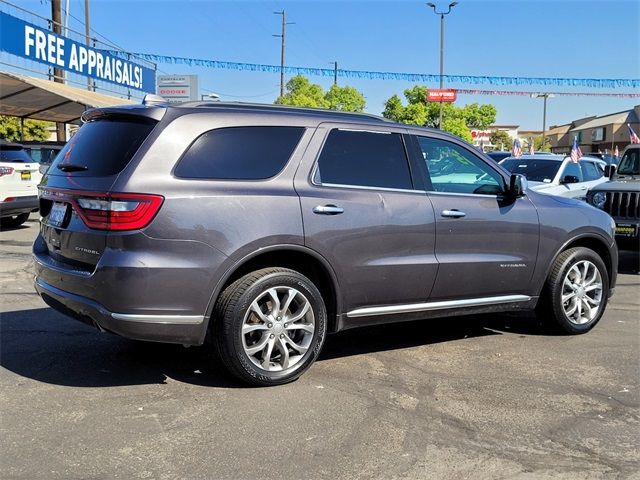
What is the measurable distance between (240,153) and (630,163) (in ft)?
28.8

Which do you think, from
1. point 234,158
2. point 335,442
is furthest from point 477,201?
point 335,442

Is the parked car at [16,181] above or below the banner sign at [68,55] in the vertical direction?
below

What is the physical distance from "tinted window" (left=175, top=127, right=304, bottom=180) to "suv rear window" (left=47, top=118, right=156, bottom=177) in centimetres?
34

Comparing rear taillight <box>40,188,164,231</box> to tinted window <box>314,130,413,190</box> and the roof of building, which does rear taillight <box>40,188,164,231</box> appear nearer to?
tinted window <box>314,130,413,190</box>

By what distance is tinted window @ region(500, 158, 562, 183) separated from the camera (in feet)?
41.0

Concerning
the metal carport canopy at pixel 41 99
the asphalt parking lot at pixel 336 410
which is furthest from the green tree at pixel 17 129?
the asphalt parking lot at pixel 336 410

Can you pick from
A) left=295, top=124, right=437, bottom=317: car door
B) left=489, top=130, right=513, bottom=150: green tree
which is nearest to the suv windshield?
left=295, top=124, right=437, bottom=317: car door

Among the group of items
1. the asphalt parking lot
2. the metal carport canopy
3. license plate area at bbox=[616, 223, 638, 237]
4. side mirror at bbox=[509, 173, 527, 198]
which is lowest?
the asphalt parking lot

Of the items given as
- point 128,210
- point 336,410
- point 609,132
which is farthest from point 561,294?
point 609,132

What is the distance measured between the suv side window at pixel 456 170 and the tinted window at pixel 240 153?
46.5 inches

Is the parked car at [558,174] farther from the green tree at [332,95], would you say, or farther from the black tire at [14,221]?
the green tree at [332,95]

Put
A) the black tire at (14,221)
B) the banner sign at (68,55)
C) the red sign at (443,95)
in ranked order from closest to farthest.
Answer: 1. the black tire at (14,221)
2. the banner sign at (68,55)
3. the red sign at (443,95)

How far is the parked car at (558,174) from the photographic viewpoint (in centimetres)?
1219

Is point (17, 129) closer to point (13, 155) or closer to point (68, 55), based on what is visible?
point (68, 55)
